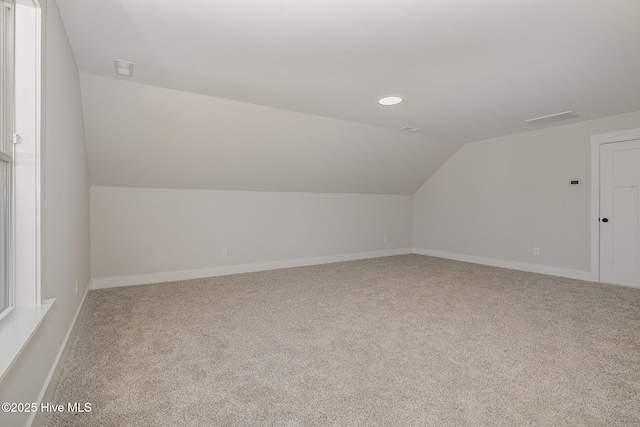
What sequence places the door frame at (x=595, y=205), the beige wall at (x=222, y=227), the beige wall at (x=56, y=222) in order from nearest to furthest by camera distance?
1. the beige wall at (x=56, y=222)
2. the beige wall at (x=222, y=227)
3. the door frame at (x=595, y=205)

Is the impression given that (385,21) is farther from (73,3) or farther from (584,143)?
(584,143)

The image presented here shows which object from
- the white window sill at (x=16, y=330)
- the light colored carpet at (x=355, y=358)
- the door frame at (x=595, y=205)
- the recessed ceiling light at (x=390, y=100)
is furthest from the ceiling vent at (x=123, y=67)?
the door frame at (x=595, y=205)

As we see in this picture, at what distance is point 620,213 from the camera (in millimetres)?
4336

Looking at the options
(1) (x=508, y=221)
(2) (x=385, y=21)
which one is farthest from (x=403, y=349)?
(1) (x=508, y=221)

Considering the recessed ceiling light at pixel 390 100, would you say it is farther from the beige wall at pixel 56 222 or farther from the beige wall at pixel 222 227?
the beige wall at pixel 56 222

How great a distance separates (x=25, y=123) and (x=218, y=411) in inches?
66.9

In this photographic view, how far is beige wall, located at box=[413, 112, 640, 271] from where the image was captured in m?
4.69

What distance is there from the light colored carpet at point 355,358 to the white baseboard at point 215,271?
0.90 ft

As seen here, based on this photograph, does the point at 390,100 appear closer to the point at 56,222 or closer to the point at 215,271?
the point at 56,222

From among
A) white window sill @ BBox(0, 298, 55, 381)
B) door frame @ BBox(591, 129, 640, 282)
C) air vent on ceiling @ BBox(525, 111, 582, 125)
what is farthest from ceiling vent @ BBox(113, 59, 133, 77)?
door frame @ BBox(591, 129, 640, 282)

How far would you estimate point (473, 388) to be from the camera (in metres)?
1.89

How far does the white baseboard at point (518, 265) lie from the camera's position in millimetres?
4719

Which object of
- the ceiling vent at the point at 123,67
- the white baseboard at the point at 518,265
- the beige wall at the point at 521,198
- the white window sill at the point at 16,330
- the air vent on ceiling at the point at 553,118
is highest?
the ceiling vent at the point at 123,67

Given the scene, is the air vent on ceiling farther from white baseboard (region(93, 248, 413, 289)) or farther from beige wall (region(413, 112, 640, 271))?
white baseboard (region(93, 248, 413, 289))
